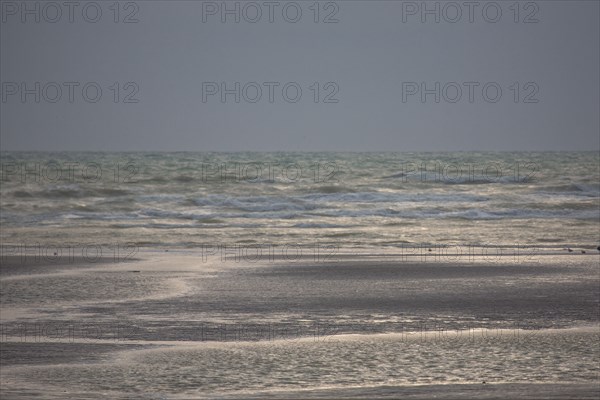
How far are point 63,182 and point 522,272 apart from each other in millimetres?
42004

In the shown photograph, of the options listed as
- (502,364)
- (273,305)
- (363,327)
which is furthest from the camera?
(273,305)

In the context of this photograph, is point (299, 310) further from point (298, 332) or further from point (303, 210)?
point (303, 210)

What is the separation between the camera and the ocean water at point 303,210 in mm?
25381

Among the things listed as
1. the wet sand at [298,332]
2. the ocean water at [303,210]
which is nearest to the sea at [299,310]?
the wet sand at [298,332]

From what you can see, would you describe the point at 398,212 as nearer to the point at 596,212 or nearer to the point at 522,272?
the point at 596,212

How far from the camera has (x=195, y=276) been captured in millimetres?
15656

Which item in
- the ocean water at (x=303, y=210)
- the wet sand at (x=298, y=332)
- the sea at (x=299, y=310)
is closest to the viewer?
the wet sand at (x=298, y=332)

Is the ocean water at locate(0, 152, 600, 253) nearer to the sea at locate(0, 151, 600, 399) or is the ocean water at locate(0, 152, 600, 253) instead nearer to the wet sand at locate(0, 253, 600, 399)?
the sea at locate(0, 151, 600, 399)

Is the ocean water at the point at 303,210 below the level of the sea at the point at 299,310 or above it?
above

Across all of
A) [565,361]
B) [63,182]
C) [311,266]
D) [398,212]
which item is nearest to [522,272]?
[311,266]

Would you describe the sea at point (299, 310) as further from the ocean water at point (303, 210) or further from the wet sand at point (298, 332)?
→ the ocean water at point (303, 210)

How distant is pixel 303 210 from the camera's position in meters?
38.6

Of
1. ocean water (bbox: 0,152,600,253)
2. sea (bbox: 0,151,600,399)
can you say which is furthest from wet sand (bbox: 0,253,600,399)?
ocean water (bbox: 0,152,600,253)

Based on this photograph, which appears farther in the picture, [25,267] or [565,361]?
[25,267]
